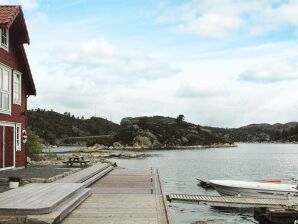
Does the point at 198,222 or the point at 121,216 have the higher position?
the point at 121,216

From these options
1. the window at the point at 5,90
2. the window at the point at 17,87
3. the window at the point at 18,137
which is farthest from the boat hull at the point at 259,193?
the window at the point at 5,90

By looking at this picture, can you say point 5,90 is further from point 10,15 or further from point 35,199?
point 35,199

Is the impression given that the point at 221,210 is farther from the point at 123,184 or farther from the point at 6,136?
the point at 6,136

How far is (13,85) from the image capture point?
94.2 ft

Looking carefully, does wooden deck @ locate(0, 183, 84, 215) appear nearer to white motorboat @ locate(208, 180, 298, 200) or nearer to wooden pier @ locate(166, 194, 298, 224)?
wooden pier @ locate(166, 194, 298, 224)

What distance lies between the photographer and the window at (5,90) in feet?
87.0

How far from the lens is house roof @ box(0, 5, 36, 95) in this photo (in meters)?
25.0

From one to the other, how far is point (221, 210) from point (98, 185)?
982cm

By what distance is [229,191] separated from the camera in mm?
33781

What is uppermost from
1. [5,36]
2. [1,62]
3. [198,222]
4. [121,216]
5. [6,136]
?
[5,36]

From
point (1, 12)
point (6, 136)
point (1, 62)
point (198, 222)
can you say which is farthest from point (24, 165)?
point (198, 222)

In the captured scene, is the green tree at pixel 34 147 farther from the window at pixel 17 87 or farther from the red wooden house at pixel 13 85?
the window at pixel 17 87

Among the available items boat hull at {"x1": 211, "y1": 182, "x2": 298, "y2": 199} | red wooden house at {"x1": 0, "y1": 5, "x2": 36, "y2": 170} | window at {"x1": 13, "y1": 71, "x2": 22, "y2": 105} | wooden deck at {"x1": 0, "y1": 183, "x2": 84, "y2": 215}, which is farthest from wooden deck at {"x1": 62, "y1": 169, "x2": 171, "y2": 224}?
boat hull at {"x1": 211, "y1": 182, "x2": 298, "y2": 199}

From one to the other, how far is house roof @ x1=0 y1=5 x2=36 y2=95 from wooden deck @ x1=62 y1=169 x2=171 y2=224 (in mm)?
10008
